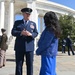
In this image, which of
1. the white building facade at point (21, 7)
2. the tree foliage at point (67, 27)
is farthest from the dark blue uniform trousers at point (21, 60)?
the tree foliage at point (67, 27)

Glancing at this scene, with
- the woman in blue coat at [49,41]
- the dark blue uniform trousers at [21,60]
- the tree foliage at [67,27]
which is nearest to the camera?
the woman in blue coat at [49,41]

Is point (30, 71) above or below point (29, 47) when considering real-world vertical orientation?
below

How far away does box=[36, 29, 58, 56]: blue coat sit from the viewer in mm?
6305

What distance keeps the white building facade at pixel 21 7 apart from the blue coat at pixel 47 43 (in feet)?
95.9

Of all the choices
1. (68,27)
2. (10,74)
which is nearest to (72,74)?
(10,74)

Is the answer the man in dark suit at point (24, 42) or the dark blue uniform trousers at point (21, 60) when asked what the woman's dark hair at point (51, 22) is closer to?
the man in dark suit at point (24, 42)

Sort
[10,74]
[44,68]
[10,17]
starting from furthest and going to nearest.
Answer: [10,17]
[10,74]
[44,68]

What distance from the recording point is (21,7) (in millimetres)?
43906

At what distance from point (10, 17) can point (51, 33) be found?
32589 millimetres

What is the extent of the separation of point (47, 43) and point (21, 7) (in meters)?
37.9

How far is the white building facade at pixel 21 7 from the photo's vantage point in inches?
1433

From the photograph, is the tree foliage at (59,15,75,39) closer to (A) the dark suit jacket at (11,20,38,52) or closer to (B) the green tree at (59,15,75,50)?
(B) the green tree at (59,15,75,50)

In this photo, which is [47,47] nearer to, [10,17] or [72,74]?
[72,74]

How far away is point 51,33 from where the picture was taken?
6340mm
